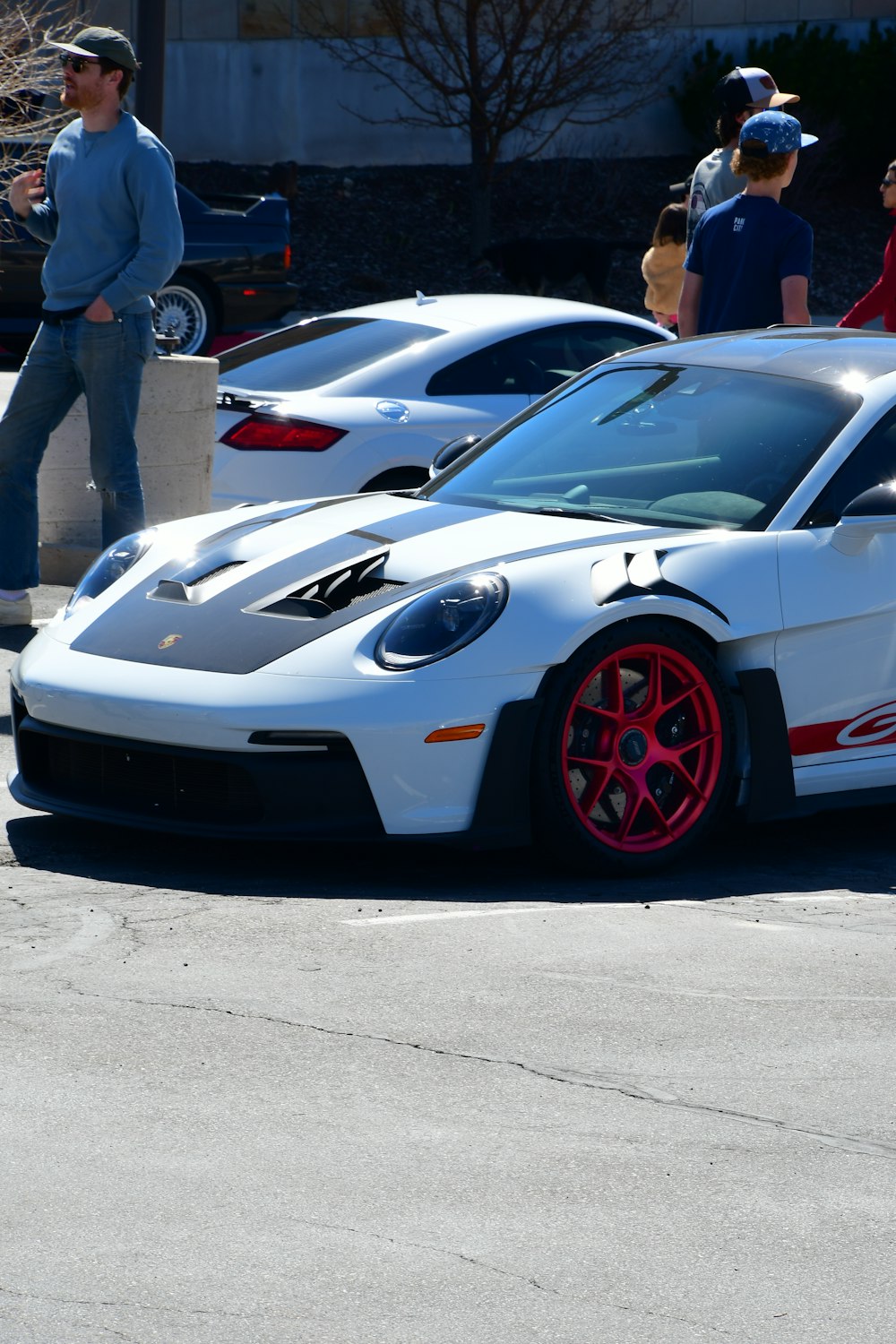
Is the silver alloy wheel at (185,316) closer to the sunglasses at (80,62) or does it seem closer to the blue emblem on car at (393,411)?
the blue emblem on car at (393,411)

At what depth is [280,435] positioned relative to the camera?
9242 millimetres

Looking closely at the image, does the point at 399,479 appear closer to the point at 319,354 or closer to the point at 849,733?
the point at 319,354

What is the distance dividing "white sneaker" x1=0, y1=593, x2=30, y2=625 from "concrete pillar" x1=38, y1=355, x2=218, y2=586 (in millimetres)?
1127

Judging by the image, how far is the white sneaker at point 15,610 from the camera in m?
8.02

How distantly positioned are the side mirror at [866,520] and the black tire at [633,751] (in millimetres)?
583

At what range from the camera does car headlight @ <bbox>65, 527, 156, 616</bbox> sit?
19.5ft

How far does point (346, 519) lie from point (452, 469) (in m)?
0.62

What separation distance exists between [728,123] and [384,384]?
188cm

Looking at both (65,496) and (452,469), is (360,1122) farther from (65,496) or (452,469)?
(65,496)

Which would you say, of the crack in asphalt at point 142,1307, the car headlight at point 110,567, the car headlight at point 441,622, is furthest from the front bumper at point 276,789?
the crack in asphalt at point 142,1307

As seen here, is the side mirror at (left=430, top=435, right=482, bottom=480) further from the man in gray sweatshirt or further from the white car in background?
the white car in background

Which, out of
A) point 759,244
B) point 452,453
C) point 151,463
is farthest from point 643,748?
point 151,463

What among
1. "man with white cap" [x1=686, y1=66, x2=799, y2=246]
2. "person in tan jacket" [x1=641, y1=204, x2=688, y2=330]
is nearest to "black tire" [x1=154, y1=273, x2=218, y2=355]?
"person in tan jacket" [x1=641, y1=204, x2=688, y2=330]

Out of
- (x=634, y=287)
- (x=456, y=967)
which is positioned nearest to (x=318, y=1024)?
(x=456, y=967)
